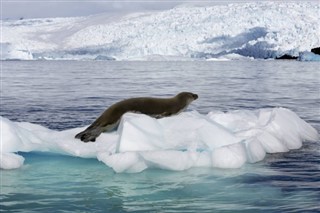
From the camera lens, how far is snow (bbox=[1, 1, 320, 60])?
261 feet

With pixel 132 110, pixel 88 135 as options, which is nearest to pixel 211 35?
pixel 132 110

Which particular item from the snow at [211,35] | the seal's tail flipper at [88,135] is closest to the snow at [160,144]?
the seal's tail flipper at [88,135]

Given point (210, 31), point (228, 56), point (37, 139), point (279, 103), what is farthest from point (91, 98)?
point (228, 56)

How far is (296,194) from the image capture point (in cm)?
511

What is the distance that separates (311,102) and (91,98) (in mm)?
6730

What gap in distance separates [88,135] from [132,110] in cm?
76

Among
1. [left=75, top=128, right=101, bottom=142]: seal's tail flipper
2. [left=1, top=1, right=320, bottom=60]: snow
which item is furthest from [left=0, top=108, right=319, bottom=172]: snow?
[left=1, top=1, right=320, bottom=60]: snow

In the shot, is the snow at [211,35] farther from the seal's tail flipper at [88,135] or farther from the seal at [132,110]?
the seal's tail flipper at [88,135]

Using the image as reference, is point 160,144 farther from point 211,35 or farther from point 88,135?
point 211,35

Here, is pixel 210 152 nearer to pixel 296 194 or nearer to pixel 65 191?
pixel 296 194

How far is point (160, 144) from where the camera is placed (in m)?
6.53

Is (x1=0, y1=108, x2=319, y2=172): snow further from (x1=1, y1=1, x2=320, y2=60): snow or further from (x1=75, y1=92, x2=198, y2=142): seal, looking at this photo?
(x1=1, y1=1, x2=320, y2=60): snow

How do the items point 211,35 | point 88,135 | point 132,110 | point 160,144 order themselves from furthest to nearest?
point 211,35 → point 132,110 → point 88,135 → point 160,144

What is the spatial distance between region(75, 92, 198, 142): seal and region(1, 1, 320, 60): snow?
68518 mm
